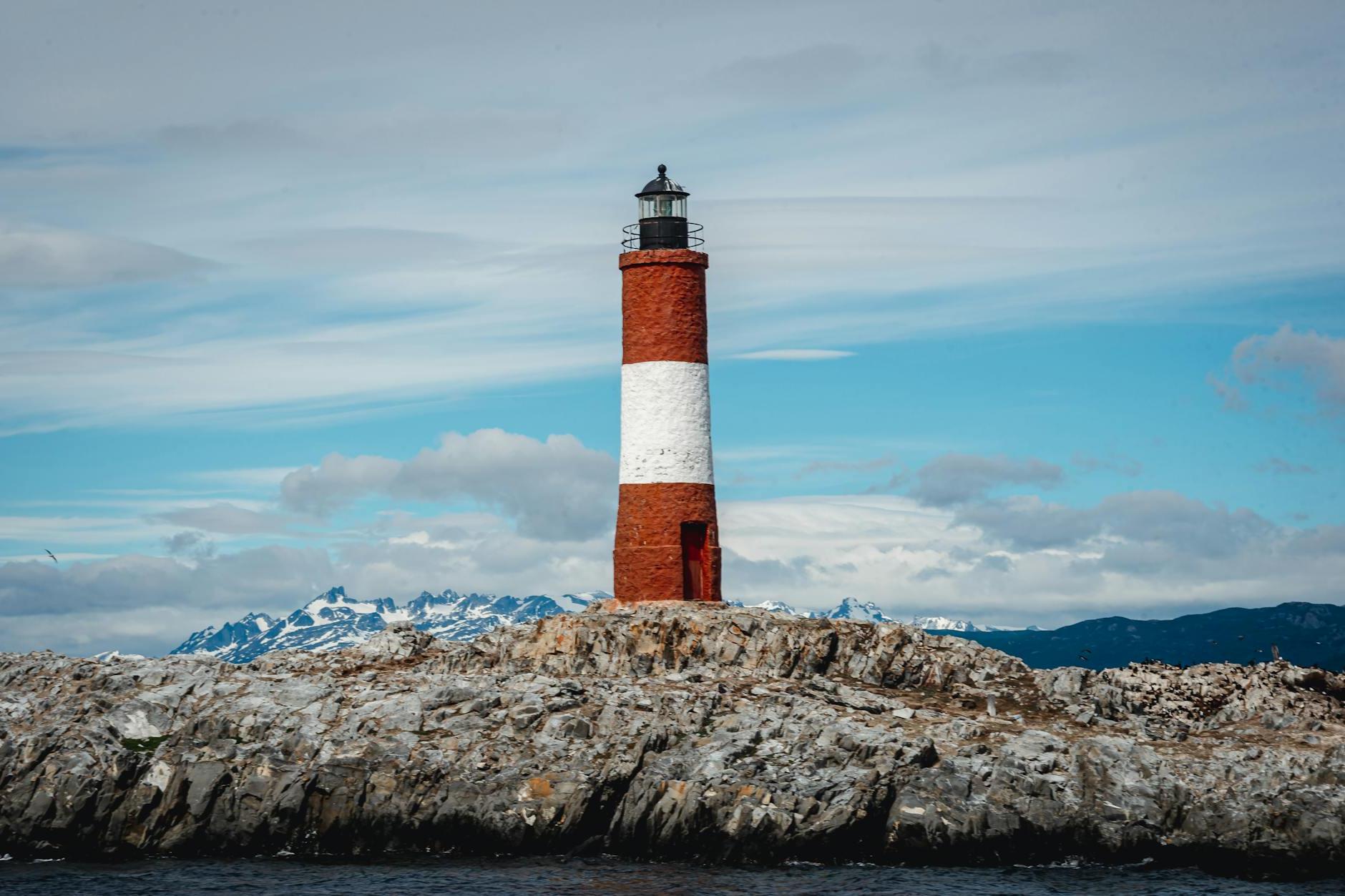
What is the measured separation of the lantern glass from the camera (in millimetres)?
57406

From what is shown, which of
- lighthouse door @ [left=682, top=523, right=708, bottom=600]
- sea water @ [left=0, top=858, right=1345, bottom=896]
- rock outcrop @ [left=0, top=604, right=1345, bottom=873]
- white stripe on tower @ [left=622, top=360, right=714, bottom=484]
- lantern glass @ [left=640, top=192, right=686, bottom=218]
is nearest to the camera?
sea water @ [left=0, top=858, right=1345, bottom=896]

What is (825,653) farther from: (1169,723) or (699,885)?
(699,885)

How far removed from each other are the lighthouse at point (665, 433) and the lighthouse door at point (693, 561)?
0.12ft

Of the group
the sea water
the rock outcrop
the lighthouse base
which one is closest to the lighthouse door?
the lighthouse base

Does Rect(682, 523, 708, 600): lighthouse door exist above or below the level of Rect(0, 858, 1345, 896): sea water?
above

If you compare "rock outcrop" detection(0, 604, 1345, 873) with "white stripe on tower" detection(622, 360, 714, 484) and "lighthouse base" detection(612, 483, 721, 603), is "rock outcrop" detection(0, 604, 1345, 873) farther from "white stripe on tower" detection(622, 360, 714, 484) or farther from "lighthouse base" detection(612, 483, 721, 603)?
"white stripe on tower" detection(622, 360, 714, 484)

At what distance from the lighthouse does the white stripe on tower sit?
0.09 ft

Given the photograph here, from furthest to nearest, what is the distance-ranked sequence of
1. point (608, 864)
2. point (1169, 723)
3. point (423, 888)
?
point (1169, 723)
point (608, 864)
point (423, 888)

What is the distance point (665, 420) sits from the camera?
56000mm

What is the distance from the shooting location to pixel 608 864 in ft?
134

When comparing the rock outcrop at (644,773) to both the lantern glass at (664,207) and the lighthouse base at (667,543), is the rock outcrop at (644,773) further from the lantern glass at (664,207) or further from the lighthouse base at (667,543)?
the lantern glass at (664,207)

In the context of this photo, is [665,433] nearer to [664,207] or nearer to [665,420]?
[665,420]

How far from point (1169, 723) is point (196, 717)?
30995mm

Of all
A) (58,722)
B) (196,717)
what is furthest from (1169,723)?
(58,722)
